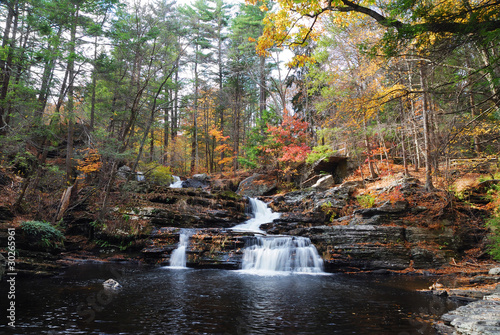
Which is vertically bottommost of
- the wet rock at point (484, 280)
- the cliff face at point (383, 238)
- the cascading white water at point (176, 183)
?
the wet rock at point (484, 280)

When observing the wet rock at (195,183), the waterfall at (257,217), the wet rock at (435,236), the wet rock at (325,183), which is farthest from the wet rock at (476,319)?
the wet rock at (195,183)

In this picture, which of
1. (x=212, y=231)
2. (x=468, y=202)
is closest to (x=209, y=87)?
(x=212, y=231)

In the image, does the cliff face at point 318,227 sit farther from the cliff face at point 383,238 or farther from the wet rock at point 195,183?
the wet rock at point 195,183

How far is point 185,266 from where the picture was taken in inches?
423

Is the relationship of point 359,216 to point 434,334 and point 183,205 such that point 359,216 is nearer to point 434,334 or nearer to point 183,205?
point 434,334

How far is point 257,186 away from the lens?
19859 millimetres

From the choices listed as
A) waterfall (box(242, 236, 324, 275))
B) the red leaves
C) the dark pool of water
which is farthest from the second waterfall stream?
the red leaves

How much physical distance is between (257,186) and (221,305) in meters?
14.2

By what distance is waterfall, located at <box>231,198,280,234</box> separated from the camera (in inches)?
540

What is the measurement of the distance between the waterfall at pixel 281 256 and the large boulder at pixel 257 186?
27.9ft

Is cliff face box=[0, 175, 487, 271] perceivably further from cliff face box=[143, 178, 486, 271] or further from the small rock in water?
the small rock in water

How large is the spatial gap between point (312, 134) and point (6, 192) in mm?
19358

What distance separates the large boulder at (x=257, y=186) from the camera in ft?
64.2

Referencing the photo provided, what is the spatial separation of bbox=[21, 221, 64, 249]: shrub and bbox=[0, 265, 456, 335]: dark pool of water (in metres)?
1.74
